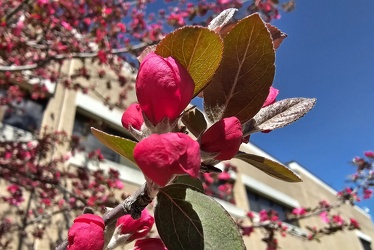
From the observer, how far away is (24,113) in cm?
643

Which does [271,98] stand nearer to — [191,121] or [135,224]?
[191,121]

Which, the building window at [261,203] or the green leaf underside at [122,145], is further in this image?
the building window at [261,203]

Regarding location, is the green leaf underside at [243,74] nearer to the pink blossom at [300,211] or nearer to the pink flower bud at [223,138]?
the pink flower bud at [223,138]

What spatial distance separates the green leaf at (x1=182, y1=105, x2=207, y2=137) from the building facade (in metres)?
1.35

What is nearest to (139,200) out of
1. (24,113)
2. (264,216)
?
(264,216)

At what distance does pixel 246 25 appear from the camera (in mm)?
553

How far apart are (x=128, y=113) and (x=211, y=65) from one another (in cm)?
20

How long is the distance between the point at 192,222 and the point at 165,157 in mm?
155

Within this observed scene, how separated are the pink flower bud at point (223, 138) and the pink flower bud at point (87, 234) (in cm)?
24

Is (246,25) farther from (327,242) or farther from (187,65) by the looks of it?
(327,242)

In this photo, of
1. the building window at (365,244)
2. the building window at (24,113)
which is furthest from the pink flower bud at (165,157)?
the building window at (365,244)

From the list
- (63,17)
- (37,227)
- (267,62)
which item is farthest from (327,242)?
(267,62)

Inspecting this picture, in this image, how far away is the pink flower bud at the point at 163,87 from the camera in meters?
0.52

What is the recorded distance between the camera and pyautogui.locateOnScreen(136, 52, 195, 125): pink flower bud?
1.70 feet
